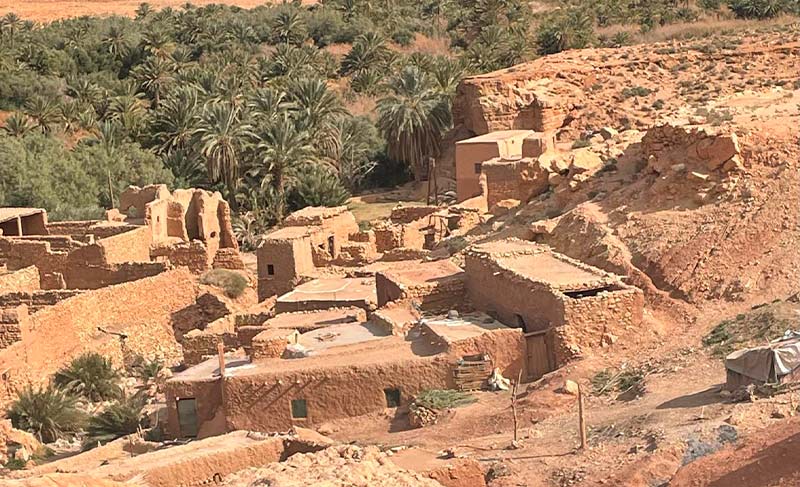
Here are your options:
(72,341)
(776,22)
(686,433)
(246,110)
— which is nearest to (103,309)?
(72,341)

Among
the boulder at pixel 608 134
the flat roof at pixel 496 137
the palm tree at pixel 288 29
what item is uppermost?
the palm tree at pixel 288 29

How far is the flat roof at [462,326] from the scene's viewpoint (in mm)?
17172

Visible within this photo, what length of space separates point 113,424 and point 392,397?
437 cm

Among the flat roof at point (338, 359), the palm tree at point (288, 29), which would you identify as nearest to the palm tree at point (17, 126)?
the palm tree at point (288, 29)

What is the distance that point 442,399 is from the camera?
1634 cm

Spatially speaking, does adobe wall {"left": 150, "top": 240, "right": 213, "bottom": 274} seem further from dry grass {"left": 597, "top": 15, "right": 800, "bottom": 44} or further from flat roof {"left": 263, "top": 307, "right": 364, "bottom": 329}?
dry grass {"left": 597, "top": 15, "right": 800, "bottom": 44}

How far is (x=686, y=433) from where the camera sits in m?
12.8

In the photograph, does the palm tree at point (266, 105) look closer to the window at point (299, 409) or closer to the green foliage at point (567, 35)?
the green foliage at point (567, 35)

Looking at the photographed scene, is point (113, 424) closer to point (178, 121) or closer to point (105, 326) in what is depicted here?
point (105, 326)

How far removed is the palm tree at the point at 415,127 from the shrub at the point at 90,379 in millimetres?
20464

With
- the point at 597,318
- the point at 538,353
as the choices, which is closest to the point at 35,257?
the point at 538,353

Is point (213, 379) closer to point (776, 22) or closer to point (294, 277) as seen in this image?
point (294, 277)

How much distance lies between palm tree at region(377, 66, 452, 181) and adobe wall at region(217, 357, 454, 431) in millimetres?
23754

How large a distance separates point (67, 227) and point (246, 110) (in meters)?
13.5
